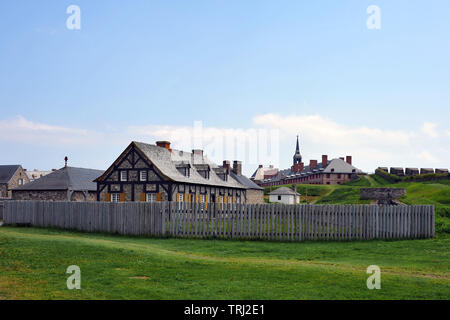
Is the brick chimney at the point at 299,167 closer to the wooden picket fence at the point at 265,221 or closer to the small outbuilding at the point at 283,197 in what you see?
Result: the small outbuilding at the point at 283,197

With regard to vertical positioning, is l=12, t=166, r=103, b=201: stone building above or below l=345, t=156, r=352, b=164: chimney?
below

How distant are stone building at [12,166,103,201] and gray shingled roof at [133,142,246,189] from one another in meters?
13.5

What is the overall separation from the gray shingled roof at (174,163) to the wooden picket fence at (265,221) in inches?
662

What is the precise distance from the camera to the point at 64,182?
5347cm

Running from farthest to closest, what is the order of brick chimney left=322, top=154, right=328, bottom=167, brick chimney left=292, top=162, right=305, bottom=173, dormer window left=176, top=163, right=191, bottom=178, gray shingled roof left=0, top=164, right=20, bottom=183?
brick chimney left=292, top=162, right=305, bottom=173
brick chimney left=322, top=154, right=328, bottom=167
gray shingled roof left=0, top=164, right=20, bottom=183
dormer window left=176, top=163, right=191, bottom=178

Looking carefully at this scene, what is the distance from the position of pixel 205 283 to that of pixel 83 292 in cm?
267

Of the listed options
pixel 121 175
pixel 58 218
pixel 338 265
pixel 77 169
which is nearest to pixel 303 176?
pixel 77 169

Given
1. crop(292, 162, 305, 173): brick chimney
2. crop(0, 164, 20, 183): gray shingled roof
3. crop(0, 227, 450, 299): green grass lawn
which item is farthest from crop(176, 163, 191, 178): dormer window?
crop(292, 162, 305, 173): brick chimney

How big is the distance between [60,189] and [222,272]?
44.4 meters

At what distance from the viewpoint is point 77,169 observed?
190ft

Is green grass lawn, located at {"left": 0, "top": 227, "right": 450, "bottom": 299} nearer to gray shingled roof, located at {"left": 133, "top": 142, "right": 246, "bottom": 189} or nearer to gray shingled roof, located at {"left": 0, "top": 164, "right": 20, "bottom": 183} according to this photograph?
gray shingled roof, located at {"left": 133, "top": 142, "right": 246, "bottom": 189}

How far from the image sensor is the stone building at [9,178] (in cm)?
7900

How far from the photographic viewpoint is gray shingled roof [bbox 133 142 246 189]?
4247cm
